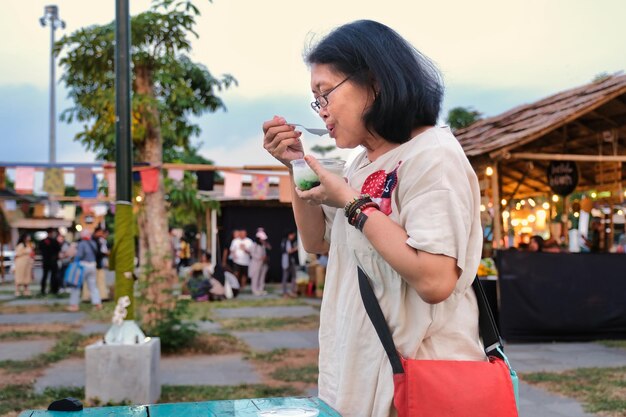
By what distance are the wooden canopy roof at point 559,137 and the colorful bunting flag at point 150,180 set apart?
505cm

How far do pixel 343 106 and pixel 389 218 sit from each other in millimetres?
337

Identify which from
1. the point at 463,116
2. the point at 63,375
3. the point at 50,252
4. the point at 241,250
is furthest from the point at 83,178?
the point at 463,116

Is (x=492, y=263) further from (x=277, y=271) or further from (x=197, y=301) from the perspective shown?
(x=277, y=271)

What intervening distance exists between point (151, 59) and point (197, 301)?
297 inches

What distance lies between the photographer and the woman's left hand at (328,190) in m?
1.70

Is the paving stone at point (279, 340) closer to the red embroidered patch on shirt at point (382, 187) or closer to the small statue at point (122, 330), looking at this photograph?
the small statue at point (122, 330)

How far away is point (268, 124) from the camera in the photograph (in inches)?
77.2

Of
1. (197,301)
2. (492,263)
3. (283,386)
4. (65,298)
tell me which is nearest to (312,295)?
(197,301)

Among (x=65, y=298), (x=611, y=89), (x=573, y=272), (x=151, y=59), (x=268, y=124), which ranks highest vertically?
(x=151, y=59)

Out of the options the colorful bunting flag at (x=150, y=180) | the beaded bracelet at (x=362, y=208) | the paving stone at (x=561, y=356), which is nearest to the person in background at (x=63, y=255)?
the colorful bunting flag at (x=150, y=180)

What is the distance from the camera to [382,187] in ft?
5.65

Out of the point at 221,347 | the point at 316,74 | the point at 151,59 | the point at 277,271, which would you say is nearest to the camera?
the point at 316,74

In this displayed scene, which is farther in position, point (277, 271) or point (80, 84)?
point (277, 271)

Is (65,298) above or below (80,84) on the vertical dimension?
below
